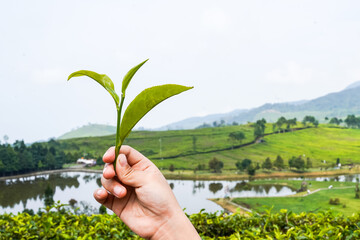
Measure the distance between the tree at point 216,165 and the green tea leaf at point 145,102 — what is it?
24.9ft

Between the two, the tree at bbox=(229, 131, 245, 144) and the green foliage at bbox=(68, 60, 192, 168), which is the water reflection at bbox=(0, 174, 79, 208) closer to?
the tree at bbox=(229, 131, 245, 144)

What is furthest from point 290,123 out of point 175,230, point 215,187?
point 175,230

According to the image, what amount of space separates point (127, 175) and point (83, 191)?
7.87 meters

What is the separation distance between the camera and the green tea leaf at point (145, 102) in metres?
0.47

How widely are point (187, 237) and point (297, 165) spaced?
797cm

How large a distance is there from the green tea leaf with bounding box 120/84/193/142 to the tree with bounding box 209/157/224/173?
7599mm

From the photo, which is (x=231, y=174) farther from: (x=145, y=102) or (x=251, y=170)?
(x=145, y=102)

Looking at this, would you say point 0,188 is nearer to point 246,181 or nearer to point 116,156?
point 246,181

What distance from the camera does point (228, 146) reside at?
8.96 m

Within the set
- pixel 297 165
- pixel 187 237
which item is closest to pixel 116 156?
pixel 187 237

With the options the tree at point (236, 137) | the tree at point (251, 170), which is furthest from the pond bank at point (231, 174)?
the tree at point (236, 137)

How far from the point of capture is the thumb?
1.87 feet

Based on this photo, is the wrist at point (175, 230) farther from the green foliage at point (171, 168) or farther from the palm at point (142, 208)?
the green foliage at point (171, 168)

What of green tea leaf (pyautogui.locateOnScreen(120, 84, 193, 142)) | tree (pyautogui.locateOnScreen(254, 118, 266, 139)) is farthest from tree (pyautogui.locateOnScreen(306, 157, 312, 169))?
green tea leaf (pyautogui.locateOnScreen(120, 84, 193, 142))
